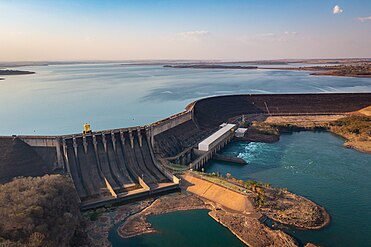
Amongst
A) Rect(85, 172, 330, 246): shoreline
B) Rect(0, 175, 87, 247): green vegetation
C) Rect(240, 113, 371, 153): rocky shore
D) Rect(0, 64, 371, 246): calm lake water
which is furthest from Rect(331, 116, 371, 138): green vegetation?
Rect(0, 175, 87, 247): green vegetation

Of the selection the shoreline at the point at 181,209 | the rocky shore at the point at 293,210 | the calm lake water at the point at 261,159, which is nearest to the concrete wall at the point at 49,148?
the shoreline at the point at 181,209

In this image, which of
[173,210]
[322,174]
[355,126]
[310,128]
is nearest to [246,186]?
[173,210]

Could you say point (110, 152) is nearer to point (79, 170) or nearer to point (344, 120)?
point (79, 170)

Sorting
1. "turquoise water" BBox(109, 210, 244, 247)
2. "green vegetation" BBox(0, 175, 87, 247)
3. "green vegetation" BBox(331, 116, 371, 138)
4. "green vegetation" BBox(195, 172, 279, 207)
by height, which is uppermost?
"green vegetation" BBox(0, 175, 87, 247)

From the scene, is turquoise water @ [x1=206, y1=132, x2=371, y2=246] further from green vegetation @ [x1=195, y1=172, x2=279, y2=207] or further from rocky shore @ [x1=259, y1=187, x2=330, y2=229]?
green vegetation @ [x1=195, y1=172, x2=279, y2=207]

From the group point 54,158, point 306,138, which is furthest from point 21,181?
point 306,138

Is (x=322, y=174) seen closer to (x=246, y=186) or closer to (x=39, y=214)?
(x=246, y=186)
